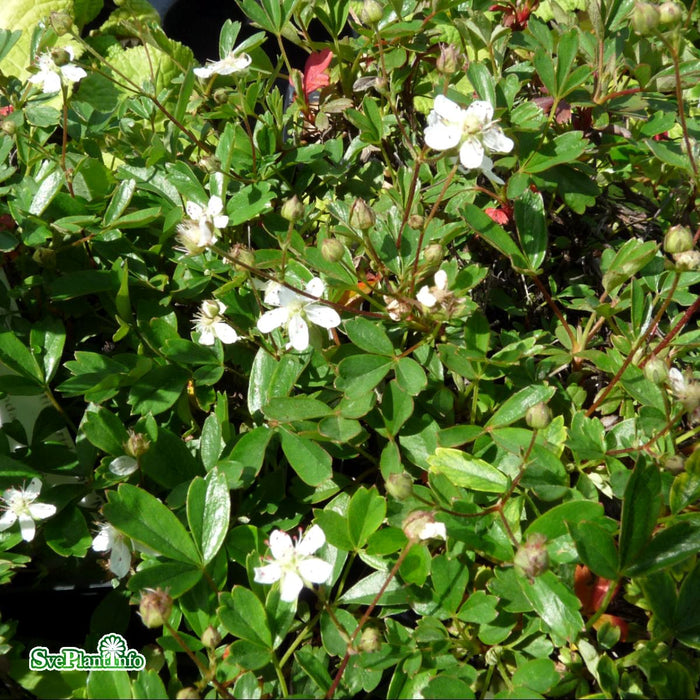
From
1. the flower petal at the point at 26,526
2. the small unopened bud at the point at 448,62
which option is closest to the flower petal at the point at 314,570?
the flower petal at the point at 26,526

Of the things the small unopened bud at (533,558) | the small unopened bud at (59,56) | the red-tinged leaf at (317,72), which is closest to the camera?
the small unopened bud at (533,558)

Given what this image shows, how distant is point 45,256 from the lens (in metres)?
0.96

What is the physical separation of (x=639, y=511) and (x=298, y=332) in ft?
1.32

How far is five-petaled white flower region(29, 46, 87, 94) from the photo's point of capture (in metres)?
1.04

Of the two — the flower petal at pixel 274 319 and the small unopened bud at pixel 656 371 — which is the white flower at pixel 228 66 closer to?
the flower petal at pixel 274 319

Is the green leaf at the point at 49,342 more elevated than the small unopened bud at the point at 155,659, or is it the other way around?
the green leaf at the point at 49,342

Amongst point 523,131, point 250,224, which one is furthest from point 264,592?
point 523,131

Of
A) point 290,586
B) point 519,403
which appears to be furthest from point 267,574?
point 519,403

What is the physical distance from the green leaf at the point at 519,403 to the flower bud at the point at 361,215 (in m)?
0.26

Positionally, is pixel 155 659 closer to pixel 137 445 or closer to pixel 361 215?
pixel 137 445

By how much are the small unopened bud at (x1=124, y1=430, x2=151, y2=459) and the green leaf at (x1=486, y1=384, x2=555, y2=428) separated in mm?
396

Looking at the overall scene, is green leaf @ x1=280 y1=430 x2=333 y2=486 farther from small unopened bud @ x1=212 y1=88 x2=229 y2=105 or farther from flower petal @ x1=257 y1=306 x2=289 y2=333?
small unopened bud @ x1=212 y1=88 x2=229 y2=105

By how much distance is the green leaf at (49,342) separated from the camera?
2.99 ft

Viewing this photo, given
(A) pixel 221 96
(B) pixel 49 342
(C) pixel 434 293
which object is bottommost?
(B) pixel 49 342
